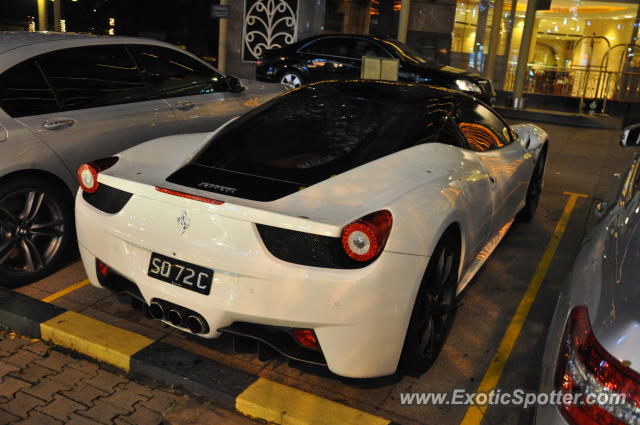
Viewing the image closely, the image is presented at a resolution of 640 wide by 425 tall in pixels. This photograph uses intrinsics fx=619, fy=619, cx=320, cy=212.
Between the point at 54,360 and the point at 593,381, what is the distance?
277 centimetres

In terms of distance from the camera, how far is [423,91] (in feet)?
14.2

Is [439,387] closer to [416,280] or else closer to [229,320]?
[416,280]

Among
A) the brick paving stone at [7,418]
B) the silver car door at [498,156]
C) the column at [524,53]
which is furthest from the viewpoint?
the column at [524,53]

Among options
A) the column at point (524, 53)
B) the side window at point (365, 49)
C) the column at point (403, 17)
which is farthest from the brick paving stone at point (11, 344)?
the column at point (524, 53)

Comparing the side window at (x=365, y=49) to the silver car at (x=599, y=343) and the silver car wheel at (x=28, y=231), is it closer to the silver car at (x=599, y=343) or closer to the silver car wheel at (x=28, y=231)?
the silver car wheel at (x=28, y=231)

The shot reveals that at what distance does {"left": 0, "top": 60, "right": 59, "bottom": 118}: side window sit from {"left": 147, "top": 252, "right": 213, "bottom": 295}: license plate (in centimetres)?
184

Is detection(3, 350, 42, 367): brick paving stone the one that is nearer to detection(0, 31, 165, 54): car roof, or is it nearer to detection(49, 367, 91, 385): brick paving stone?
detection(49, 367, 91, 385): brick paving stone

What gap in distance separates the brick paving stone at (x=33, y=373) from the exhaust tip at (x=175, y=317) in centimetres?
78

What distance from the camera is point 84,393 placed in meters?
3.09

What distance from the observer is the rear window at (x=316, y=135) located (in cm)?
335

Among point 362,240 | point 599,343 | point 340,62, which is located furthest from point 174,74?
point 340,62

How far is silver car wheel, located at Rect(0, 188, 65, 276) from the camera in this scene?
4.09m

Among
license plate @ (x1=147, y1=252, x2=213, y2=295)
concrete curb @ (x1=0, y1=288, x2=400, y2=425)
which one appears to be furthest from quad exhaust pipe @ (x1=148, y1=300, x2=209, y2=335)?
concrete curb @ (x1=0, y1=288, x2=400, y2=425)

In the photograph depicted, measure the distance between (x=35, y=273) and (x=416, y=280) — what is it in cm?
275
